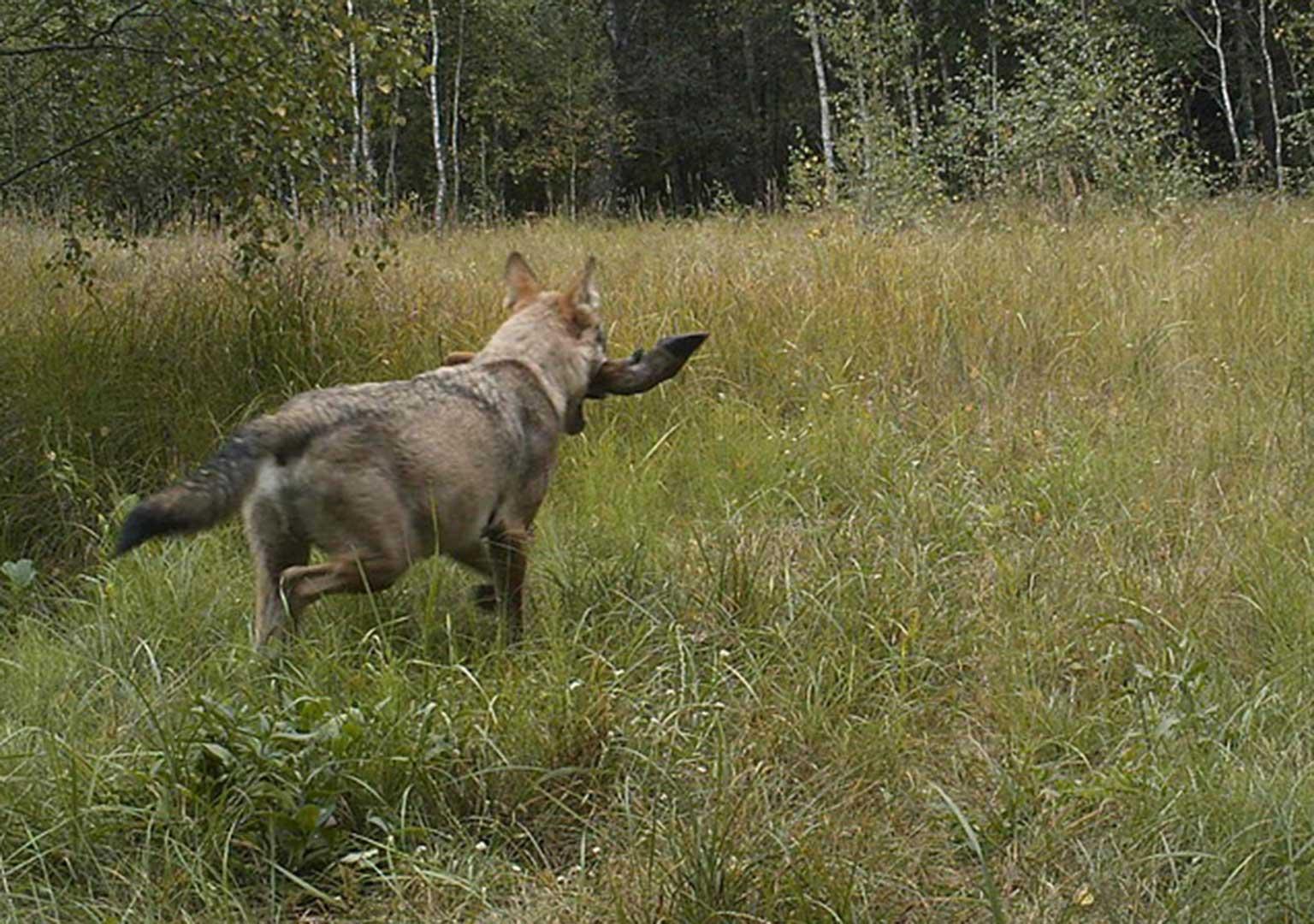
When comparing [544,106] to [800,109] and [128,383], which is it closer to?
[800,109]

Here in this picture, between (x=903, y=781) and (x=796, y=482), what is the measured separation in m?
2.21

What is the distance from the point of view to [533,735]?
311 centimetres

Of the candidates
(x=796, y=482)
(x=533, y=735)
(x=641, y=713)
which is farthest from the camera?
(x=796, y=482)

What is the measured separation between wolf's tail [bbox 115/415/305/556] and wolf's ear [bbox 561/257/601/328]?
136cm

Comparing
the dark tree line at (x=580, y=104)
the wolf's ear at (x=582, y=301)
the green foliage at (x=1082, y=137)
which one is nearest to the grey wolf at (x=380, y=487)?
the wolf's ear at (x=582, y=301)

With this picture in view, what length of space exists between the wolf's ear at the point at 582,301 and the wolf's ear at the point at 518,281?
0.67 feet

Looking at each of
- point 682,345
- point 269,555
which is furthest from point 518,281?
point 269,555

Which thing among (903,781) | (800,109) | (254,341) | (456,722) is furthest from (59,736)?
(800,109)

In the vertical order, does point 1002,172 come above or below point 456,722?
above

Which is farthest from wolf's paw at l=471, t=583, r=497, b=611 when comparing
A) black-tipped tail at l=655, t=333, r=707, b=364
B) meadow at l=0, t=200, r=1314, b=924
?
black-tipped tail at l=655, t=333, r=707, b=364

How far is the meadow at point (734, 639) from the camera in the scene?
2709mm

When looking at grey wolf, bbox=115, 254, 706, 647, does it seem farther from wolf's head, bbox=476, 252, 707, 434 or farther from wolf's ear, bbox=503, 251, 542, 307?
wolf's ear, bbox=503, 251, 542, 307

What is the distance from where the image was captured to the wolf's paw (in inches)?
159

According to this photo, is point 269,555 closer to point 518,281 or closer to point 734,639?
point 734,639
